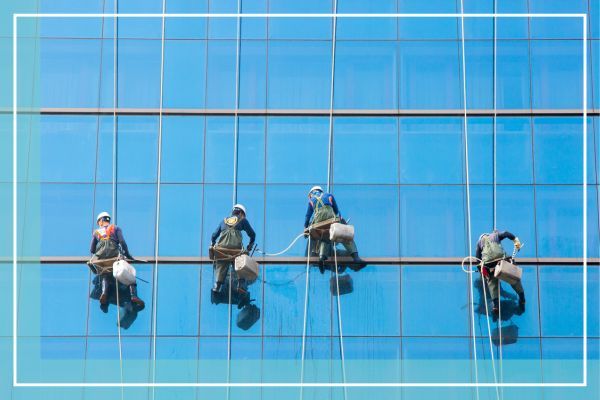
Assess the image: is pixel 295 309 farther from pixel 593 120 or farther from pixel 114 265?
pixel 593 120

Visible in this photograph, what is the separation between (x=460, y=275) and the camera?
24812 mm

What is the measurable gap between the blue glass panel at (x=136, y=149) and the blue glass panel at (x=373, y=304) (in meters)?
3.95

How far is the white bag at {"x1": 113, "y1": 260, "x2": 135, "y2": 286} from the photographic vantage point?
79.3ft

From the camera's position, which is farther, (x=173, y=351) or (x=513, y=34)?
(x=513, y=34)

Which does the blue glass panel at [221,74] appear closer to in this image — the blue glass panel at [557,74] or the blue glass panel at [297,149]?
the blue glass panel at [297,149]

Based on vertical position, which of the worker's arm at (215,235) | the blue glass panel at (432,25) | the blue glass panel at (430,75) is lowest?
the worker's arm at (215,235)

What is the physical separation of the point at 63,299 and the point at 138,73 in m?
4.22

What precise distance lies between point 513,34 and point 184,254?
691cm

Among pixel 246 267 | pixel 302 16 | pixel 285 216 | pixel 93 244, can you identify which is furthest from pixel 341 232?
pixel 302 16

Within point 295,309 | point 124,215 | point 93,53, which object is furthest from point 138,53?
point 295,309

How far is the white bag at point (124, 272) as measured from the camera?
24184 millimetres

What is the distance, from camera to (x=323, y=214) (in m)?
24.7

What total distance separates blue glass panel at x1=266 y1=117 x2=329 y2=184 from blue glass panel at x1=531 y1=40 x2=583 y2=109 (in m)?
3.76

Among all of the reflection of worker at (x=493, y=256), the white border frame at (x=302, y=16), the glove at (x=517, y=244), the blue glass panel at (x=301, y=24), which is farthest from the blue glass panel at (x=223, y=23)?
the glove at (x=517, y=244)
